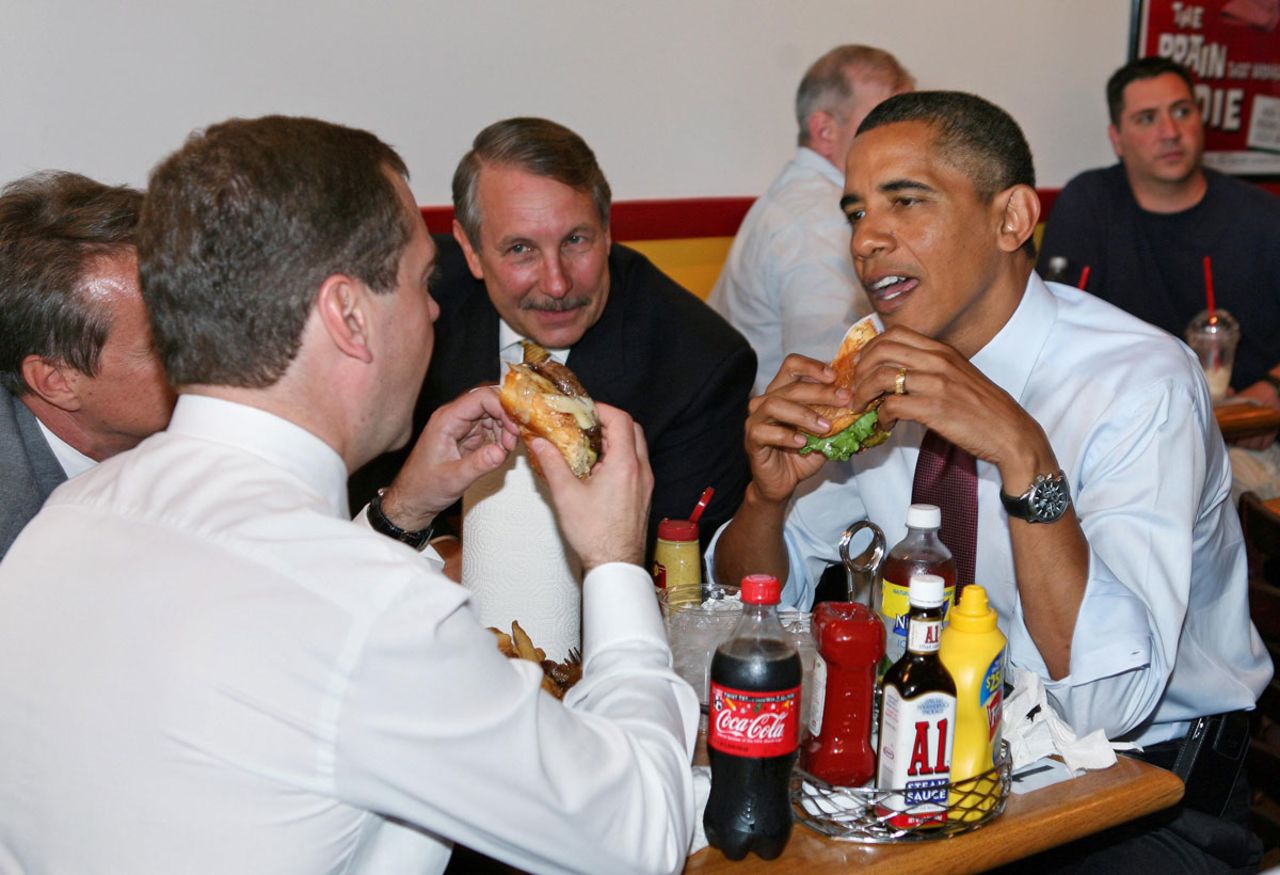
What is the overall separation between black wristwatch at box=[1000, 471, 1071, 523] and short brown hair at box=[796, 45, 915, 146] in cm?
287

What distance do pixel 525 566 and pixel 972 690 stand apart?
2.55 feet

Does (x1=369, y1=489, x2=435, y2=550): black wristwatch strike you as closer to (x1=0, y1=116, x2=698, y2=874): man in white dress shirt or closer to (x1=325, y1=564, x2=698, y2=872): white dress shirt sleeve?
(x1=0, y1=116, x2=698, y2=874): man in white dress shirt

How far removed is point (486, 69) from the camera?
4.20 metres

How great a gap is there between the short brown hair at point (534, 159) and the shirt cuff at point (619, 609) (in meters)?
1.55

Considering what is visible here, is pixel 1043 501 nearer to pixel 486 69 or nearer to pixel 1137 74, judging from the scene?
pixel 486 69

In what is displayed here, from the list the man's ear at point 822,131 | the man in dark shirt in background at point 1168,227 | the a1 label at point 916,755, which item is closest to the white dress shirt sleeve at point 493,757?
the a1 label at point 916,755

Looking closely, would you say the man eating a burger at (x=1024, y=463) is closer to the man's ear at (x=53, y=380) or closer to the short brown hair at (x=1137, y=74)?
the man's ear at (x=53, y=380)

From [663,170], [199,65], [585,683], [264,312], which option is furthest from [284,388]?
[663,170]

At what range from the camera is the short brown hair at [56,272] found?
2027mm

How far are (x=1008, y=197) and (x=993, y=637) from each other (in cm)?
97

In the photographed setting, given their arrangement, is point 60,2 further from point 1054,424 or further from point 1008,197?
point 1054,424

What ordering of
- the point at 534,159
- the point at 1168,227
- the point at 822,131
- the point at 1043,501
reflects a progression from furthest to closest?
the point at 1168,227 < the point at 822,131 < the point at 534,159 < the point at 1043,501

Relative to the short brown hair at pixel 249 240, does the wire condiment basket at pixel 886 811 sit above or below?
below

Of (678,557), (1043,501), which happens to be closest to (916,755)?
(1043,501)
